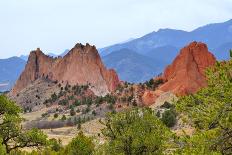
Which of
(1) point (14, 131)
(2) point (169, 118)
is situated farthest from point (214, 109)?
(2) point (169, 118)

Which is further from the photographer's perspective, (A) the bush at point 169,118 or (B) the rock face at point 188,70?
(B) the rock face at point 188,70

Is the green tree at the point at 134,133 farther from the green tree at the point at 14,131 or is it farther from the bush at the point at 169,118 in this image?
the bush at the point at 169,118

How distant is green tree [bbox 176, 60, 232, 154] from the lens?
21.5 m

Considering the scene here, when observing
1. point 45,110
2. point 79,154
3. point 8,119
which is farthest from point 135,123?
point 45,110

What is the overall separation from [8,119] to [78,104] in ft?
473

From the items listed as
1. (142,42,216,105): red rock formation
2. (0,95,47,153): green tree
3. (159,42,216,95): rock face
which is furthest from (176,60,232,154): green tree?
(159,42,216,95): rock face

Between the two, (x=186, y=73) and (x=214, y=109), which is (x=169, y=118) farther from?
(x=214, y=109)

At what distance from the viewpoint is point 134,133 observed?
130ft

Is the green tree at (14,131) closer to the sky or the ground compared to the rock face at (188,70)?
closer to the ground

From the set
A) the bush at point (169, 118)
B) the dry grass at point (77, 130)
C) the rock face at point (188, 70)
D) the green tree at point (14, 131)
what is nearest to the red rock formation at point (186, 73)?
the rock face at point (188, 70)

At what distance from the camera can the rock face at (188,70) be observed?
494ft

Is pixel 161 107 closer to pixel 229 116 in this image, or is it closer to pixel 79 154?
pixel 79 154

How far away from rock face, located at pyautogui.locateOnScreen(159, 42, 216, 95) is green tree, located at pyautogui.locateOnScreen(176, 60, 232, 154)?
123615mm

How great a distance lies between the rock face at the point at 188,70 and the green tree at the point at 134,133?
106608 millimetres
